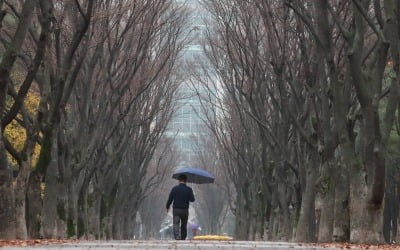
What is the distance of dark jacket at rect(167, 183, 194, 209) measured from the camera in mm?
19688

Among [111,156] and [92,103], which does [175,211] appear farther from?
[111,156]

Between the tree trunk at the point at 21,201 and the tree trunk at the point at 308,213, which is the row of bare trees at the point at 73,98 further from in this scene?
the tree trunk at the point at 308,213

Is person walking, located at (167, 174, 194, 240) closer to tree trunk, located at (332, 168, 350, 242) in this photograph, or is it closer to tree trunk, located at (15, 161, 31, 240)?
tree trunk, located at (332, 168, 350, 242)

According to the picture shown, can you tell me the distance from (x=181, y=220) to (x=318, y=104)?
467 centimetres

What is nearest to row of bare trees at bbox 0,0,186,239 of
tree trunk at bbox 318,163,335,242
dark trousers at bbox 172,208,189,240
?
dark trousers at bbox 172,208,189,240

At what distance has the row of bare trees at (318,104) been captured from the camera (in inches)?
599

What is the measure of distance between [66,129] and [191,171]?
593cm

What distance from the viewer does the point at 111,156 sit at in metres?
27.4

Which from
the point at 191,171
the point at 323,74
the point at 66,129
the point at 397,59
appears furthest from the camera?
the point at 191,171

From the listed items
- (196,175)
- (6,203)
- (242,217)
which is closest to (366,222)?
(6,203)

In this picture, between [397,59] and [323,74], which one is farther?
[323,74]

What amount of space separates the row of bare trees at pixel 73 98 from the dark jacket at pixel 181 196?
2.70 m

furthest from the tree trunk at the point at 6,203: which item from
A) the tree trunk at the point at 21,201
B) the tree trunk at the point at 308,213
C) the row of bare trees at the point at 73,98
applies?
the tree trunk at the point at 308,213

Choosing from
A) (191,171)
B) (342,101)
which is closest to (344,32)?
(342,101)
